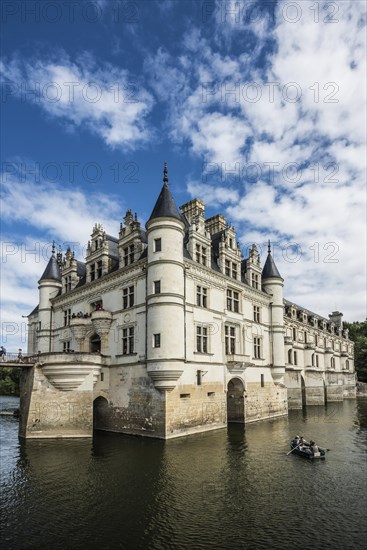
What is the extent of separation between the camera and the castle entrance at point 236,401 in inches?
1454

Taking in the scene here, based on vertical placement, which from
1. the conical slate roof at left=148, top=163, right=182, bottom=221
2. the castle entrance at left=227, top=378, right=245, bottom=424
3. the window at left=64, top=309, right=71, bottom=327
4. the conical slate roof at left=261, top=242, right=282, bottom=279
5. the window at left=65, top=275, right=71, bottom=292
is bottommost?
the castle entrance at left=227, top=378, right=245, bottom=424

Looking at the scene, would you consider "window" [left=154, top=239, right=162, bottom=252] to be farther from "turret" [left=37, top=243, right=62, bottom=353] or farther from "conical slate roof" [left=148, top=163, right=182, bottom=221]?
"turret" [left=37, top=243, right=62, bottom=353]

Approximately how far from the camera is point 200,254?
1357 inches

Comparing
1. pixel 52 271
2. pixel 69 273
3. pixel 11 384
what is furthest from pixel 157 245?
pixel 11 384

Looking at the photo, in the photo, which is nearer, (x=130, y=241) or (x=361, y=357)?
(x=130, y=241)

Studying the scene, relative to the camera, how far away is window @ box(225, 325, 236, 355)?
36062 mm

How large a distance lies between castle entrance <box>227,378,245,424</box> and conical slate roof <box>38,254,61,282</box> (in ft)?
73.3

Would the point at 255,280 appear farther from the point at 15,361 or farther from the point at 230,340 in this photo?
the point at 15,361

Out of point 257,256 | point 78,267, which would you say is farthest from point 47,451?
point 257,256

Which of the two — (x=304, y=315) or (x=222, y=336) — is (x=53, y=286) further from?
(x=304, y=315)

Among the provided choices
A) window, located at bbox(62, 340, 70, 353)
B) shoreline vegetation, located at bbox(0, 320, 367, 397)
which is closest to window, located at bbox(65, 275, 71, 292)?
window, located at bbox(62, 340, 70, 353)

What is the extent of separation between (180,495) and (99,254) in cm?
2493

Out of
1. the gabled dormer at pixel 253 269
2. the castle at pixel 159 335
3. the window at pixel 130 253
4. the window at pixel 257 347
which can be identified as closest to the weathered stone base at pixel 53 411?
the castle at pixel 159 335

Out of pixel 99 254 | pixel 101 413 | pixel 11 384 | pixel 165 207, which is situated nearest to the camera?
pixel 165 207
